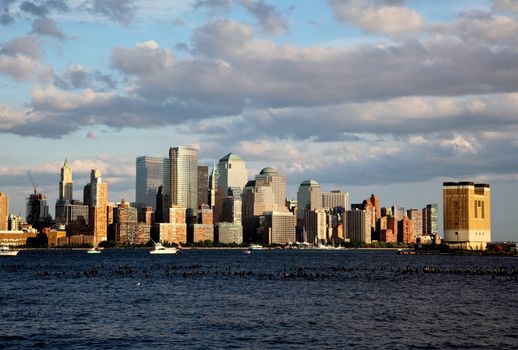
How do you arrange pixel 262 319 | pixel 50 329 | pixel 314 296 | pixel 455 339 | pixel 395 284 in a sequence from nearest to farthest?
pixel 455 339
pixel 50 329
pixel 262 319
pixel 314 296
pixel 395 284

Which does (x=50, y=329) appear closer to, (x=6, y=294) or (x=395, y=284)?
(x=6, y=294)

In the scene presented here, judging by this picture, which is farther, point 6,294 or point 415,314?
point 6,294

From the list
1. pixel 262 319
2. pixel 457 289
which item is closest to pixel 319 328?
pixel 262 319

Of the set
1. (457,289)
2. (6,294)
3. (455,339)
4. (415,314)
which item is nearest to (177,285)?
(6,294)

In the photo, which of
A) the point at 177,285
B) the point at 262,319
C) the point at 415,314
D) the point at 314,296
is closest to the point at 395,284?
the point at 314,296

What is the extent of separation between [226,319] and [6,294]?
46.6 metres

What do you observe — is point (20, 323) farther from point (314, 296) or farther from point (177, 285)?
point (177, 285)

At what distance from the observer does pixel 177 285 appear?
5325 inches

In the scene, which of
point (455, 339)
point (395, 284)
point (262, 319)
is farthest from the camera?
point (395, 284)

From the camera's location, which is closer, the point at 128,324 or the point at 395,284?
the point at 128,324

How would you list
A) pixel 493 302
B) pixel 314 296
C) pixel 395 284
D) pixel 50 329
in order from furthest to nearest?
pixel 395 284 → pixel 314 296 → pixel 493 302 → pixel 50 329

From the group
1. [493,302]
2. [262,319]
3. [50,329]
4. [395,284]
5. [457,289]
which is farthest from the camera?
[395,284]

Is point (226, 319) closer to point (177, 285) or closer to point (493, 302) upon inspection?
point (493, 302)

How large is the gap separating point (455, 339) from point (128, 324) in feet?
107
